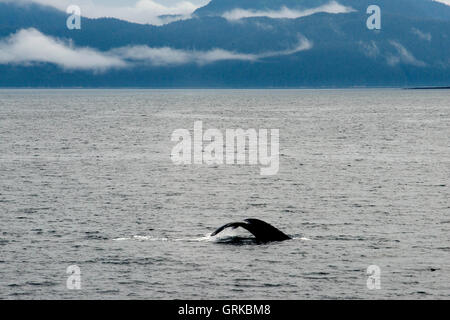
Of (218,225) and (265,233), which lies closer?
(265,233)

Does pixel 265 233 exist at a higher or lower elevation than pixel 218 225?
higher

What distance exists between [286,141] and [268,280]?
88762 mm

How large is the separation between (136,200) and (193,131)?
96363 millimetres

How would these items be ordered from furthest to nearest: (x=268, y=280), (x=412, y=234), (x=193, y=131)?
(x=193, y=131)
(x=412, y=234)
(x=268, y=280)

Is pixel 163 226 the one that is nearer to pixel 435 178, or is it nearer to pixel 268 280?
pixel 268 280

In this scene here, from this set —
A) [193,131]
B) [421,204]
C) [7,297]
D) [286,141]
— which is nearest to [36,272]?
[7,297]

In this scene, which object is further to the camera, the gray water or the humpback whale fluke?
the humpback whale fluke

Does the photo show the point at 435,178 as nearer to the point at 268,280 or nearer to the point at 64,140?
the point at 268,280

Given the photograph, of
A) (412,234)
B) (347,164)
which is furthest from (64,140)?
(412,234)

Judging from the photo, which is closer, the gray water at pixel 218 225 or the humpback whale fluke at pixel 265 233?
the gray water at pixel 218 225

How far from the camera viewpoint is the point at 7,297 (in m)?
31.1
